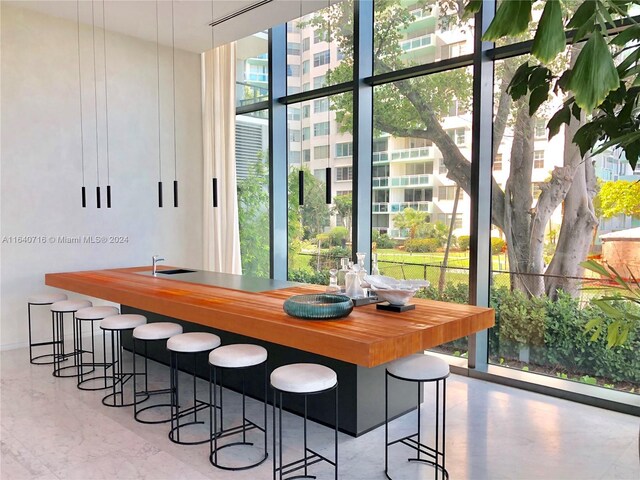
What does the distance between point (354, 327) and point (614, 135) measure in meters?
1.52

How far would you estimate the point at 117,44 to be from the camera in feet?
20.0

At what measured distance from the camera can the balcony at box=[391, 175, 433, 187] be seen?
17.0ft

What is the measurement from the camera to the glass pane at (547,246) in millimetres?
3943

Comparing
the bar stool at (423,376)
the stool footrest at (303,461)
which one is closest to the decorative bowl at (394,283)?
the bar stool at (423,376)

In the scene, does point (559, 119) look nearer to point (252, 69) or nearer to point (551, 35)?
point (551, 35)

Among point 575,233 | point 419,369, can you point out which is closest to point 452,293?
point 575,233

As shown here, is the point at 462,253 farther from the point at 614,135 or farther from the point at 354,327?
the point at 614,135

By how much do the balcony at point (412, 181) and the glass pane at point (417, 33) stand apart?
114 cm

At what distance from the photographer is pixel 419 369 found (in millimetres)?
2695

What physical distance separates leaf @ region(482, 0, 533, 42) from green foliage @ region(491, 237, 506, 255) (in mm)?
3449

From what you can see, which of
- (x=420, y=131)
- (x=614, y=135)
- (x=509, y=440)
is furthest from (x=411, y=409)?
(x=420, y=131)

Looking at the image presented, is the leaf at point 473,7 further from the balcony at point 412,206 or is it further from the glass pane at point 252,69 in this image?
the glass pane at point 252,69

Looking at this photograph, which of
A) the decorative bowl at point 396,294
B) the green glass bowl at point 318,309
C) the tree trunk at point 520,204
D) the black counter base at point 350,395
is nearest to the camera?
the green glass bowl at point 318,309

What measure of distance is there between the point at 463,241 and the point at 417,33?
2.16 meters
